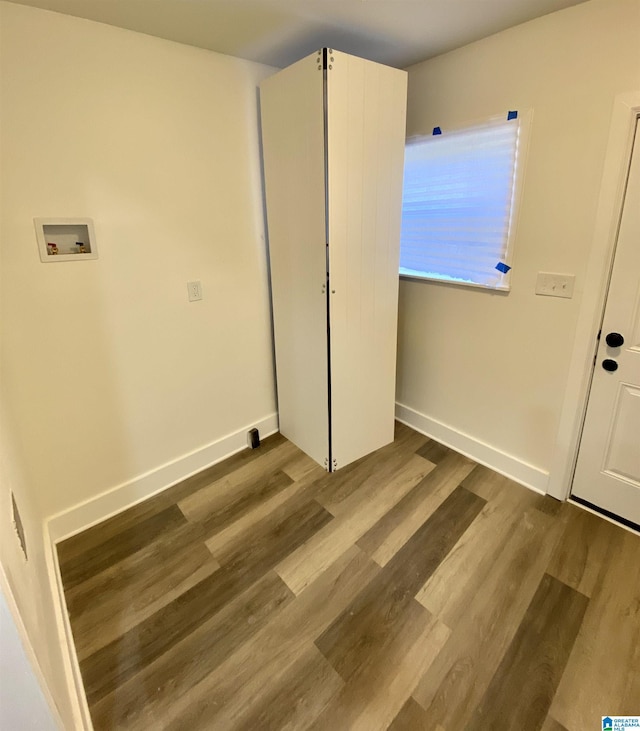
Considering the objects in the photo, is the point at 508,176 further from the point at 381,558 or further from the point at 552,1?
the point at 381,558

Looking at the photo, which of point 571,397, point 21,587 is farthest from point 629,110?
point 21,587

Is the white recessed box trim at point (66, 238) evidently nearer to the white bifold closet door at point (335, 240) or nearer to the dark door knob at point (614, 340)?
the white bifold closet door at point (335, 240)

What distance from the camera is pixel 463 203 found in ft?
7.24

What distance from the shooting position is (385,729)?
1.24 meters

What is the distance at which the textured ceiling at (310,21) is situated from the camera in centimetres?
154

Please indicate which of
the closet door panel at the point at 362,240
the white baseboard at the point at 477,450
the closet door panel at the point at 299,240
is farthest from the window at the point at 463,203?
the white baseboard at the point at 477,450

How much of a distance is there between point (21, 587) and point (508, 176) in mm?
2463

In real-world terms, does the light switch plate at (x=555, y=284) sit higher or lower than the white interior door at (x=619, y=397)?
higher

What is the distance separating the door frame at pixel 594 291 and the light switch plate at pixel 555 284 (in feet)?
0.23

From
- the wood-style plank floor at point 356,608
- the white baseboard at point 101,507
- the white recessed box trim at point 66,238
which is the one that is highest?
the white recessed box trim at point 66,238

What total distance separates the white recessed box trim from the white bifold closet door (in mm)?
977

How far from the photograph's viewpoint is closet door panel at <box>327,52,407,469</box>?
1.84 meters

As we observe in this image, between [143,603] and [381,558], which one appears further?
[381,558]

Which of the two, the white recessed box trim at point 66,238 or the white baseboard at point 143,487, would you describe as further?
the white baseboard at point 143,487
